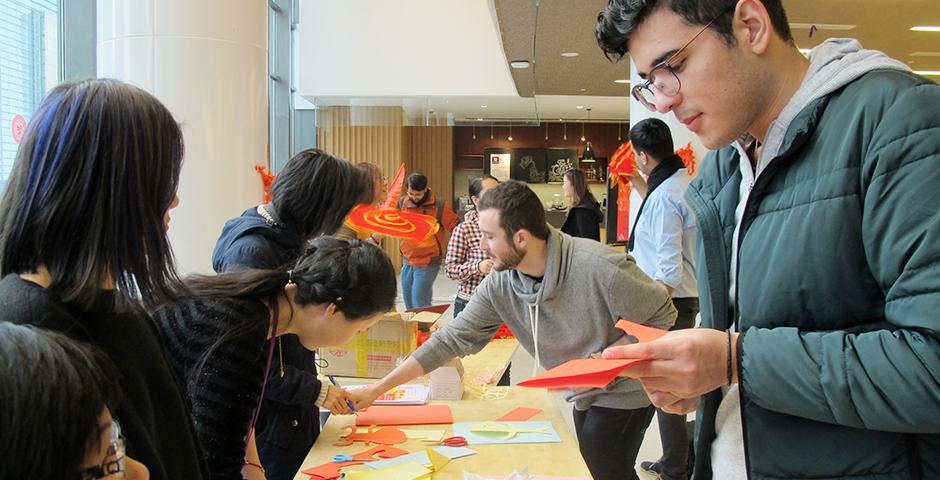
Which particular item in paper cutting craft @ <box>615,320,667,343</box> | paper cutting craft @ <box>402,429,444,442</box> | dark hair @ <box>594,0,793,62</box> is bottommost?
paper cutting craft @ <box>402,429,444,442</box>

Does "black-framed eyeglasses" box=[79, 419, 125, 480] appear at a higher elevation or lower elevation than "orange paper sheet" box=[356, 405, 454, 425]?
higher

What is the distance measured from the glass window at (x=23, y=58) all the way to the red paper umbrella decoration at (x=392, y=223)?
162 cm

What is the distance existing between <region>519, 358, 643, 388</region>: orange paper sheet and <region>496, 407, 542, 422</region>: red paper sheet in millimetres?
1347

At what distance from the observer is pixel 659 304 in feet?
8.05

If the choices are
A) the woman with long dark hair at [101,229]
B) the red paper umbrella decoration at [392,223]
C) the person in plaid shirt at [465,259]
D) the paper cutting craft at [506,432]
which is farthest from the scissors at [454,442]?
the person in plaid shirt at [465,259]

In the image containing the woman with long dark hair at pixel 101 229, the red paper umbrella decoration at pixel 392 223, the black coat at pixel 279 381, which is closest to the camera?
the woman with long dark hair at pixel 101 229

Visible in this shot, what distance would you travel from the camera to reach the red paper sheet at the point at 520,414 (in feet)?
8.22

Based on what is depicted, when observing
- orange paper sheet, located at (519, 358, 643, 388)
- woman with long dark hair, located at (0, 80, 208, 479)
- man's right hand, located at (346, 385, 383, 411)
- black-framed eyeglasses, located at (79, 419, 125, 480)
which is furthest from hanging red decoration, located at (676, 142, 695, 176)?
black-framed eyeglasses, located at (79, 419, 125, 480)

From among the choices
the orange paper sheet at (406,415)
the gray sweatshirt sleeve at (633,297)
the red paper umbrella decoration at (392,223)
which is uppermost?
the red paper umbrella decoration at (392,223)

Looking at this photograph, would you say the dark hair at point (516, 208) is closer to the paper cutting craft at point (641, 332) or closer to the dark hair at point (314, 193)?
the dark hair at point (314, 193)

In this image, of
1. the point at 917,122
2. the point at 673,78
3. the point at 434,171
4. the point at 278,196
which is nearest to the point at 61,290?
the point at 673,78

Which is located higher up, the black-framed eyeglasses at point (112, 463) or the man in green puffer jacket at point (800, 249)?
the man in green puffer jacket at point (800, 249)

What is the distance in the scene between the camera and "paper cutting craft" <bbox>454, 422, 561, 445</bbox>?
7.48 feet

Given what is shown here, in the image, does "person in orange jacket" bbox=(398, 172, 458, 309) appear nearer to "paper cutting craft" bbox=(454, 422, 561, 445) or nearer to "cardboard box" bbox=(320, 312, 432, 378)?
"cardboard box" bbox=(320, 312, 432, 378)
